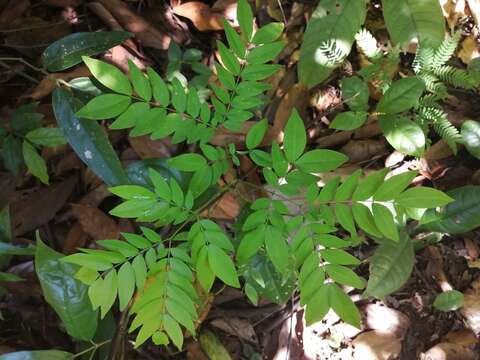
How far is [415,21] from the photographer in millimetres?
1501

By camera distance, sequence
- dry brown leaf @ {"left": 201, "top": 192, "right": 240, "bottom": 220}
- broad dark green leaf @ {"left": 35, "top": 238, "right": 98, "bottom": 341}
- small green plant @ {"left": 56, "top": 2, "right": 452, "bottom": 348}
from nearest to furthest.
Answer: small green plant @ {"left": 56, "top": 2, "right": 452, "bottom": 348}, broad dark green leaf @ {"left": 35, "top": 238, "right": 98, "bottom": 341}, dry brown leaf @ {"left": 201, "top": 192, "right": 240, "bottom": 220}

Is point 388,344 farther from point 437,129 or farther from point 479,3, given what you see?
point 479,3

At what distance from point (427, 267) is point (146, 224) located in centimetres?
98

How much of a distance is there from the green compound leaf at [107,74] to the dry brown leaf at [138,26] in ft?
2.92

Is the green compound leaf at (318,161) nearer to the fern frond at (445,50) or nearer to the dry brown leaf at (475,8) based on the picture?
the fern frond at (445,50)

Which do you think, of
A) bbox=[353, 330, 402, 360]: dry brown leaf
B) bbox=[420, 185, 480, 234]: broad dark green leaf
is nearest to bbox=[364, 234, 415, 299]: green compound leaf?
bbox=[420, 185, 480, 234]: broad dark green leaf

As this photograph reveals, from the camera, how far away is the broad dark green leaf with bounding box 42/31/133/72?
135 centimetres

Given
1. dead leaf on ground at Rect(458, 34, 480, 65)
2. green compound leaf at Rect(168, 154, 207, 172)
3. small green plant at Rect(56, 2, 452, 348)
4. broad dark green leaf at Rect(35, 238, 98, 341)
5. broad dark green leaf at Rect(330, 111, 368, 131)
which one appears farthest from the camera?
dead leaf on ground at Rect(458, 34, 480, 65)

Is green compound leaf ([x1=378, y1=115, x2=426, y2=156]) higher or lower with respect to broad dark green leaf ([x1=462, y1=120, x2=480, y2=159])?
higher

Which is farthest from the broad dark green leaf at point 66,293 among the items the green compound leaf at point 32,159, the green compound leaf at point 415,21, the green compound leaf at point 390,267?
the green compound leaf at point 415,21

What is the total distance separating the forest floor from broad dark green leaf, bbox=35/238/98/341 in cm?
34

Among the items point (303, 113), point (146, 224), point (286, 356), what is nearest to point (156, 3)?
point (303, 113)

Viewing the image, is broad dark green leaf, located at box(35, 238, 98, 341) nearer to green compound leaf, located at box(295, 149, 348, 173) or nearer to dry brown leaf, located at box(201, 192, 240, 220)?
dry brown leaf, located at box(201, 192, 240, 220)

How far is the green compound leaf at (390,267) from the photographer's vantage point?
4.90 ft
